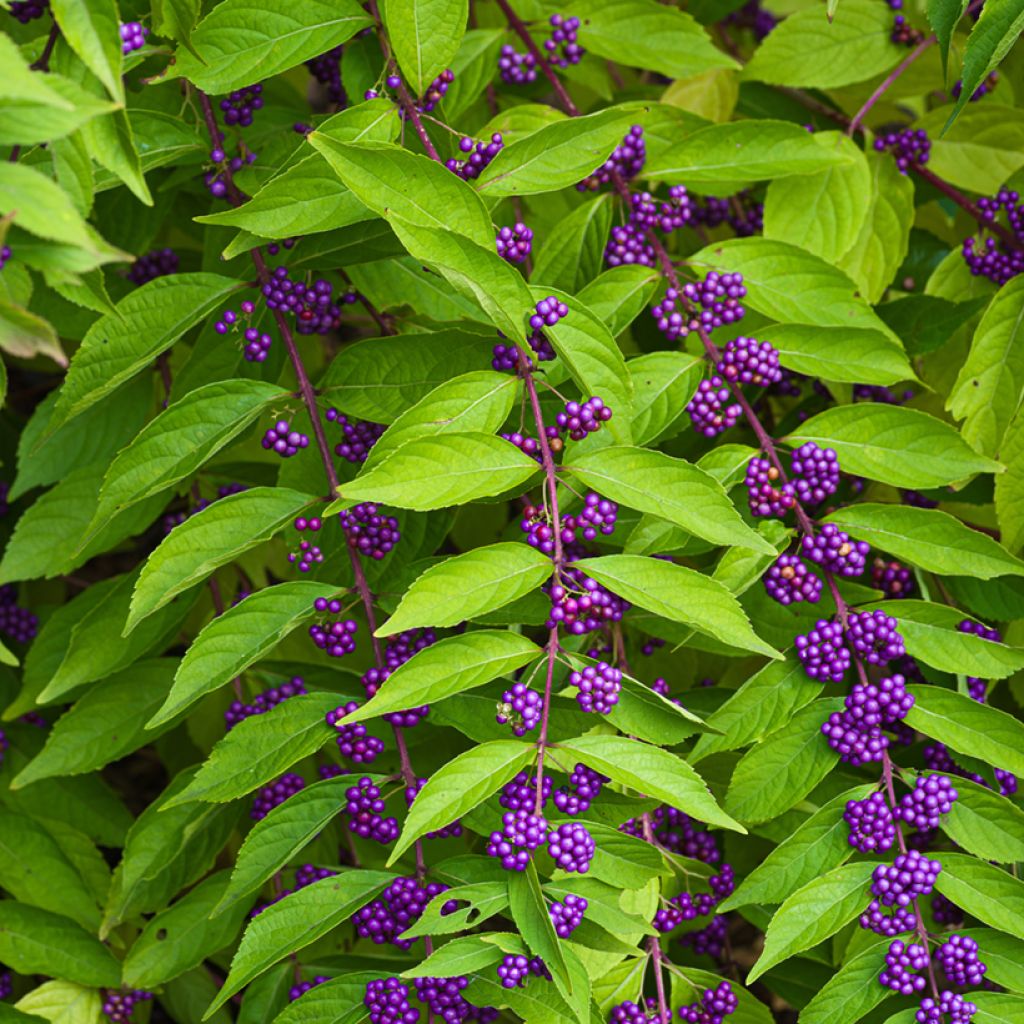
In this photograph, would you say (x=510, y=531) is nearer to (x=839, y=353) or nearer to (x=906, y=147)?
(x=839, y=353)

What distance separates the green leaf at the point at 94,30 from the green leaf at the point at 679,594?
83 cm

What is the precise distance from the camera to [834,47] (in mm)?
2590

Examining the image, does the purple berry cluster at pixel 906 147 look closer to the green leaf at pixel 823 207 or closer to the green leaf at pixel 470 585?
the green leaf at pixel 823 207

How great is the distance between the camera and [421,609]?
151cm

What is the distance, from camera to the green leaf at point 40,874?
91.7 inches

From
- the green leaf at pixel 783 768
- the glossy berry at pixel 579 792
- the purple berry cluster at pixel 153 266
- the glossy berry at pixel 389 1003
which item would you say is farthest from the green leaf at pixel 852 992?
the purple berry cluster at pixel 153 266

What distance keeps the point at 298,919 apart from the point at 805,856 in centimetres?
75

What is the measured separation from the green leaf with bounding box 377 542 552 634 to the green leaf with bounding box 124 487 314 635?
1.12ft

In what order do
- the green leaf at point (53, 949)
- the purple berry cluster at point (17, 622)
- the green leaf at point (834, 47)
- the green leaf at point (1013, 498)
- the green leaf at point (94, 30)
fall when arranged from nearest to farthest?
the green leaf at point (94, 30), the green leaf at point (1013, 498), the green leaf at point (53, 949), the green leaf at point (834, 47), the purple berry cluster at point (17, 622)

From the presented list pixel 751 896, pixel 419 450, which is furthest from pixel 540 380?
pixel 751 896

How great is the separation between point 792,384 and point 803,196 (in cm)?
38

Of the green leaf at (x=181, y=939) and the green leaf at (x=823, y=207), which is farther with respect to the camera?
the green leaf at (x=823, y=207)

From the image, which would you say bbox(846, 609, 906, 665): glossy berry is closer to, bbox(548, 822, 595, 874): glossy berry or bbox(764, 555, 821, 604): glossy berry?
bbox(764, 555, 821, 604): glossy berry

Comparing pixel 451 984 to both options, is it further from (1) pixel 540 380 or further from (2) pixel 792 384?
(2) pixel 792 384
